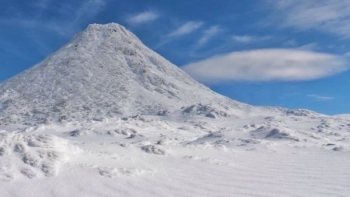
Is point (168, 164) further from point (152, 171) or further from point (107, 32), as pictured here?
point (107, 32)

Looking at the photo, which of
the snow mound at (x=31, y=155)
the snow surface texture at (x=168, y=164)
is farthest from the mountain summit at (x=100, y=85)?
the snow mound at (x=31, y=155)

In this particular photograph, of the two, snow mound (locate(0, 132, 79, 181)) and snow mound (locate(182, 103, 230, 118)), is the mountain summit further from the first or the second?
snow mound (locate(0, 132, 79, 181))

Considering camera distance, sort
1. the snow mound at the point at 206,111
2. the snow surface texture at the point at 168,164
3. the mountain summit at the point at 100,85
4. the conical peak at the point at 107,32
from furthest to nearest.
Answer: the conical peak at the point at 107,32, the mountain summit at the point at 100,85, the snow mound at the point at 206,111, the snow surface texture at the point at 168,164

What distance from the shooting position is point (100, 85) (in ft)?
179

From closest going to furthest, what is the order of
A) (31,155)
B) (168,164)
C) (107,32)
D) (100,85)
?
(31,155)
(168,164)
(100,85)
(107,32)

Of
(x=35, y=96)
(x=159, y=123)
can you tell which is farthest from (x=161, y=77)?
(x=159, y=123)

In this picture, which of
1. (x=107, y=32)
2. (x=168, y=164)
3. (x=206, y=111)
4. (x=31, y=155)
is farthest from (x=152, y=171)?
(x=107, y=32)

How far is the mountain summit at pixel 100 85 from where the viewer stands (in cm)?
4456

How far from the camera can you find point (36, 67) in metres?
63.9

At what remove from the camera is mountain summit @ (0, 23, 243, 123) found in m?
44.6

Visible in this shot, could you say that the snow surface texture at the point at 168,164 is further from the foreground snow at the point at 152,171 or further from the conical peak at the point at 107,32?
the conical peak at the point at 107,32

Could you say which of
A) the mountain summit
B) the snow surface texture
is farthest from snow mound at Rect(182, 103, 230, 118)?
the snow surface texture

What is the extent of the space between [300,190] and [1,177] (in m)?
5.03

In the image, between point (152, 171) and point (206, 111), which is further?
point (206, 111)
